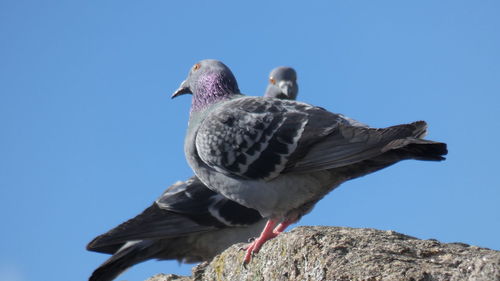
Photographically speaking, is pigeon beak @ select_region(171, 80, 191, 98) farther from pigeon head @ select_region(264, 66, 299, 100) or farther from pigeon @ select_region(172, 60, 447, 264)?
pigeon head @ select_region(264, 66, 299, 100)

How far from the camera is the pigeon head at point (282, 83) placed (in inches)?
505

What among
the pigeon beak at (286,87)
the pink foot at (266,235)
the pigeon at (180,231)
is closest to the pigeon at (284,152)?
the pink foot at (266,235)

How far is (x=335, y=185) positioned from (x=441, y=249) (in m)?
2.21

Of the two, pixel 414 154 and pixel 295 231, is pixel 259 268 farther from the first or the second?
pixel 414 154

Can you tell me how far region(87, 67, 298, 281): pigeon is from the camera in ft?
28.8

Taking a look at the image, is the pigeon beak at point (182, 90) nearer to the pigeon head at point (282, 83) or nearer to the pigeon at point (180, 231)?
the pigeon at point (180, 231)

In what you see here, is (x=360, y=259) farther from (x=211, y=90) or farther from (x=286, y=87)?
(x=286, y=87)

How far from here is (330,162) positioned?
673 centimetres

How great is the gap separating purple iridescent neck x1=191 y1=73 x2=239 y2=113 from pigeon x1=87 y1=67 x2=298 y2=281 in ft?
4.00

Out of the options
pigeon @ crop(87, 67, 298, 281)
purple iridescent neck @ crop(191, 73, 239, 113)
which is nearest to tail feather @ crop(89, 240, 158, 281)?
pigeon @ crop(87, 67, 298, 281)

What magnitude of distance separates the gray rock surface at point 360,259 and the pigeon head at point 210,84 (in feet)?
10.0

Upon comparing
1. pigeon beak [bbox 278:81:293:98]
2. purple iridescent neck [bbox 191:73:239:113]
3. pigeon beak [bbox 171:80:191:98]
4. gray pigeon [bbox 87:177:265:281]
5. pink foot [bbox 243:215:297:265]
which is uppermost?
pigeon beak [bbox 278:81:293:98]

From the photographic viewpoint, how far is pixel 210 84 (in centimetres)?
862

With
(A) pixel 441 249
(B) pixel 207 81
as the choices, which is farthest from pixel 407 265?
(B) pixel 207 81
